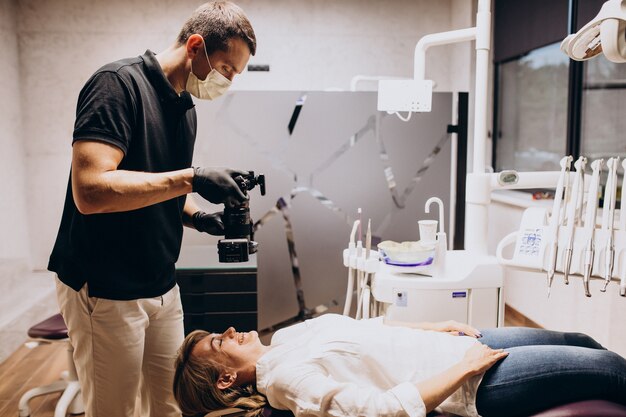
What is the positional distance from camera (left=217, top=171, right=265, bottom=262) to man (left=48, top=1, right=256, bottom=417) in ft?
0.15

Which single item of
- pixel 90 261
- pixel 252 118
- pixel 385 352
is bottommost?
pixel 385 352

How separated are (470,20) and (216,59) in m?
2.95

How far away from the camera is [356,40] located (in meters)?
4.22

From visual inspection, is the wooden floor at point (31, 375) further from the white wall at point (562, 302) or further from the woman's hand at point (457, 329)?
the white wall at point (562, 302)

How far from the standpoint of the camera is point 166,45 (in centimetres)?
408

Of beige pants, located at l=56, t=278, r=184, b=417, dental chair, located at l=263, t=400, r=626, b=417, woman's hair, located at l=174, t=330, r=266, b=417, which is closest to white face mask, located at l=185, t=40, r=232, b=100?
beige pants, located at l=56, t=278, r=184, b=417

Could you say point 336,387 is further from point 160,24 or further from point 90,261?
point 160,24

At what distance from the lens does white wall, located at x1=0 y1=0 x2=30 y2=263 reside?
3752mm

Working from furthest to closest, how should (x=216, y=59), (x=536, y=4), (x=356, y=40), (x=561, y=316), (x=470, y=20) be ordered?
(x=356, y=40) < (x=470, y=20) < (x=536, y=4) < (x=561, y=316) < (x=216, y=59)

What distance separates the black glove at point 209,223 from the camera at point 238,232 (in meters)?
0.19

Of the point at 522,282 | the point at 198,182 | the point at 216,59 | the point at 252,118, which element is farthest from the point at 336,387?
the point at 522,282

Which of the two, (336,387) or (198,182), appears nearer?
(336,387)

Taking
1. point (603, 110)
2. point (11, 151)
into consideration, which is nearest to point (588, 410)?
point (603, 110)

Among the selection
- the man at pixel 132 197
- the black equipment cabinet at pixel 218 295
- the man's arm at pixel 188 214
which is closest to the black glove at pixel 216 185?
the man at pixel 132 197
